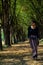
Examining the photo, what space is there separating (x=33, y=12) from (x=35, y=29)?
2921 centimetres

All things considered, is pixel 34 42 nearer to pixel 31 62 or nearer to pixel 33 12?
pixel 31 62

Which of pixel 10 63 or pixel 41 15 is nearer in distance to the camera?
pixel 10 63

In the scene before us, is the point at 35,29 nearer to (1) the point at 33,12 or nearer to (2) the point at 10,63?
(2) the point at 10,63

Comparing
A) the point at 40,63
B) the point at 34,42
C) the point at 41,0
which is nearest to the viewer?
the point at 40,63

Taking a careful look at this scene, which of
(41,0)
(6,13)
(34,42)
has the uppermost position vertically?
(41,0)

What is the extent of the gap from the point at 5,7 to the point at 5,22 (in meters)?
1.30

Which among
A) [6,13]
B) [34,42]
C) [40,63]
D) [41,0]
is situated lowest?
[40,63]

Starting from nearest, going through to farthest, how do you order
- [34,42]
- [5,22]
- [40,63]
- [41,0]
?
[40,63] → [34,42] → [5,22] → [41,0]

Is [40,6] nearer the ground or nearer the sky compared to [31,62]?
nearer the sky

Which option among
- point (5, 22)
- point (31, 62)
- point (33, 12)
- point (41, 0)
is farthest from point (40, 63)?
point (33, 12)

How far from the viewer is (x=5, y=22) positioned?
2511 cm

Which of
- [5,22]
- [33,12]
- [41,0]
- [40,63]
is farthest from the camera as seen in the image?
[33,12]

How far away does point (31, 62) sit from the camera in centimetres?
1391

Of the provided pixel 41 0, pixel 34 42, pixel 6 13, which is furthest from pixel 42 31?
pixel 34 42
